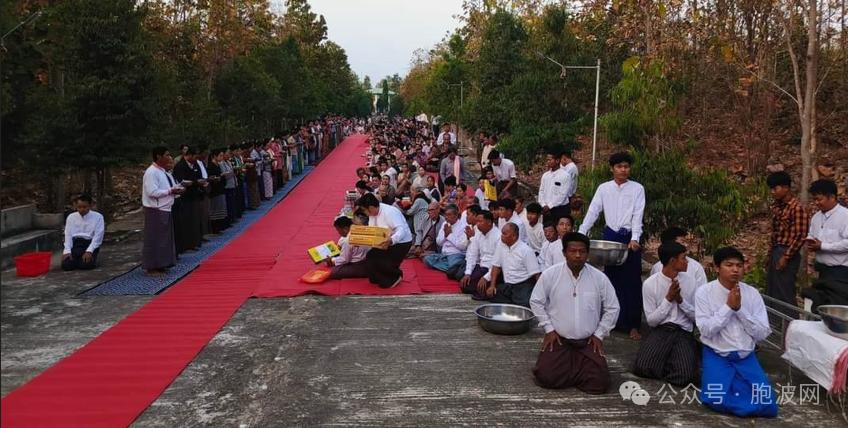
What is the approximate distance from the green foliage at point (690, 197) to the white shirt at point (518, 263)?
1.31 meters

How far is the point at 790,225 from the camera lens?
5992 millimetres

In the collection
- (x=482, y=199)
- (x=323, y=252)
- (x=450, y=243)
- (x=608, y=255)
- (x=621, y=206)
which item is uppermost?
(x=621, y=206)

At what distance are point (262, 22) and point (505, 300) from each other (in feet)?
59.4

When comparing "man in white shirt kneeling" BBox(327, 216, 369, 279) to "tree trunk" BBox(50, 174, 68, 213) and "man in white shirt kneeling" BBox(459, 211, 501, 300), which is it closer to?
"man in white shirt kneeling" BBox(459, 211, 501, 300)

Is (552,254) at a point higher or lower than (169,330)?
higher

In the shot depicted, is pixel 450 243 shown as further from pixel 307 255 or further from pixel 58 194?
pixel 58 194

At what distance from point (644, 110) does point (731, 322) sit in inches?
137

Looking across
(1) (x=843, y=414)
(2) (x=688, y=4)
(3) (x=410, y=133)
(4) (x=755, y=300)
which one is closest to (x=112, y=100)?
(4) (x=755, y=300)

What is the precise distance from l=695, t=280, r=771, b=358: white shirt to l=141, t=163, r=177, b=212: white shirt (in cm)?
663

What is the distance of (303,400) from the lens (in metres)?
4.52

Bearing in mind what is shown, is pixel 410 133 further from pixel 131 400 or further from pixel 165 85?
pixel 131 400

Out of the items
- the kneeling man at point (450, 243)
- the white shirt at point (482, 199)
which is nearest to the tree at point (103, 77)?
the kneeling man at point (450, 243)

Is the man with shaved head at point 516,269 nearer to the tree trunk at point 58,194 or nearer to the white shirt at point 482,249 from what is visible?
the white shirt at point 482,249

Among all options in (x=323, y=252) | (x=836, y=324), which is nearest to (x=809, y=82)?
(x=836, y=324)
